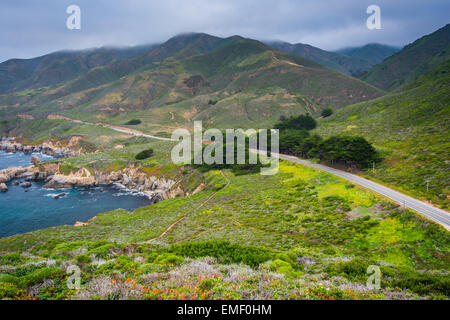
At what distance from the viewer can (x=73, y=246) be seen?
16.4 meters

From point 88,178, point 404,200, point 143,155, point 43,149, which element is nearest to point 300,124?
point 143,155

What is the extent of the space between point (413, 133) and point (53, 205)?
73.0m

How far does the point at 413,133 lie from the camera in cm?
4438

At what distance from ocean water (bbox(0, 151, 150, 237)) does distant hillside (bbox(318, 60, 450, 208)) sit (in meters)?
45.3

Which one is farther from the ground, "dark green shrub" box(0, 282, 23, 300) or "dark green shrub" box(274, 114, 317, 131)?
"dark green shrub" box(274, 114, 317, 131)

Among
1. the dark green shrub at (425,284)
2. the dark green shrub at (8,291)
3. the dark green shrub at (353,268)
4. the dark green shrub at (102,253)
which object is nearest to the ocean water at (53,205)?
the dark green shrub at (102,253)

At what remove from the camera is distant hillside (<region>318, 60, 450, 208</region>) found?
1106 inches

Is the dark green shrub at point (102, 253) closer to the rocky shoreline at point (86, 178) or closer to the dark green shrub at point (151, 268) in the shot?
the dark green shrub at point (151, 268)

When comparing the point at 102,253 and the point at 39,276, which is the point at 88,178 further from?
the point at 39,276

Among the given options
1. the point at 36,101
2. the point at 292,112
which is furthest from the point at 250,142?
the point at 36,101

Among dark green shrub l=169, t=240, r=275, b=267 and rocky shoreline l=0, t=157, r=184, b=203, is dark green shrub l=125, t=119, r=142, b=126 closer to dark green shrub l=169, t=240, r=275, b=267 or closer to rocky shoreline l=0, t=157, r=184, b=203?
rocky shoreline l=0, t=157, r=184, b=203

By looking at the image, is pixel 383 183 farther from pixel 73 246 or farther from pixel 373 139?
pixel 73 246

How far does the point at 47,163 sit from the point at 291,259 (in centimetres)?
7666

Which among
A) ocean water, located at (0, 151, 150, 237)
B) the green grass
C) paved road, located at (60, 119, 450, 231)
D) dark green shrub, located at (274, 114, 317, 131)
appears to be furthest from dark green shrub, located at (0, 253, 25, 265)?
dark green shrub, located at (274, 114, 317, 131)
